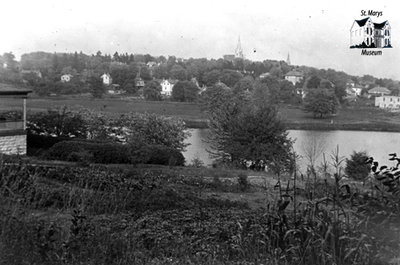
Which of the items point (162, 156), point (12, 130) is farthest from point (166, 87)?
point (162, 156)

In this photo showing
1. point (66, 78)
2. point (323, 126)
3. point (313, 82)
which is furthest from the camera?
point (66, 78)

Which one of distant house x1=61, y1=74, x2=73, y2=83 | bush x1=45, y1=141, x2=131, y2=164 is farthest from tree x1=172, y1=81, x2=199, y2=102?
bush x1=45, y1=141, x2=131, y2=164

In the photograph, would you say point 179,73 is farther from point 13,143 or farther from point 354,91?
point 13,143

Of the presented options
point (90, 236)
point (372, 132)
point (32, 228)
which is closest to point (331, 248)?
point (90, 236)

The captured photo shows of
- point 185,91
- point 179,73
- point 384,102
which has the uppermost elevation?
point 179,73

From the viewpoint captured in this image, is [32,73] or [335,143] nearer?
[335,143]

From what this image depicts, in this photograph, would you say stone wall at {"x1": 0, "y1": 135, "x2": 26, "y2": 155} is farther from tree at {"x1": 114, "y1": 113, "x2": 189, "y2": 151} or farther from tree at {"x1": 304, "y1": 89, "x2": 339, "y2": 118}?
tree at {"x1": 304, "y1": 89, "x2": 339, "y2": 118}

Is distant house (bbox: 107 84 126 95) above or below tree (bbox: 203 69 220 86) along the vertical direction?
below
